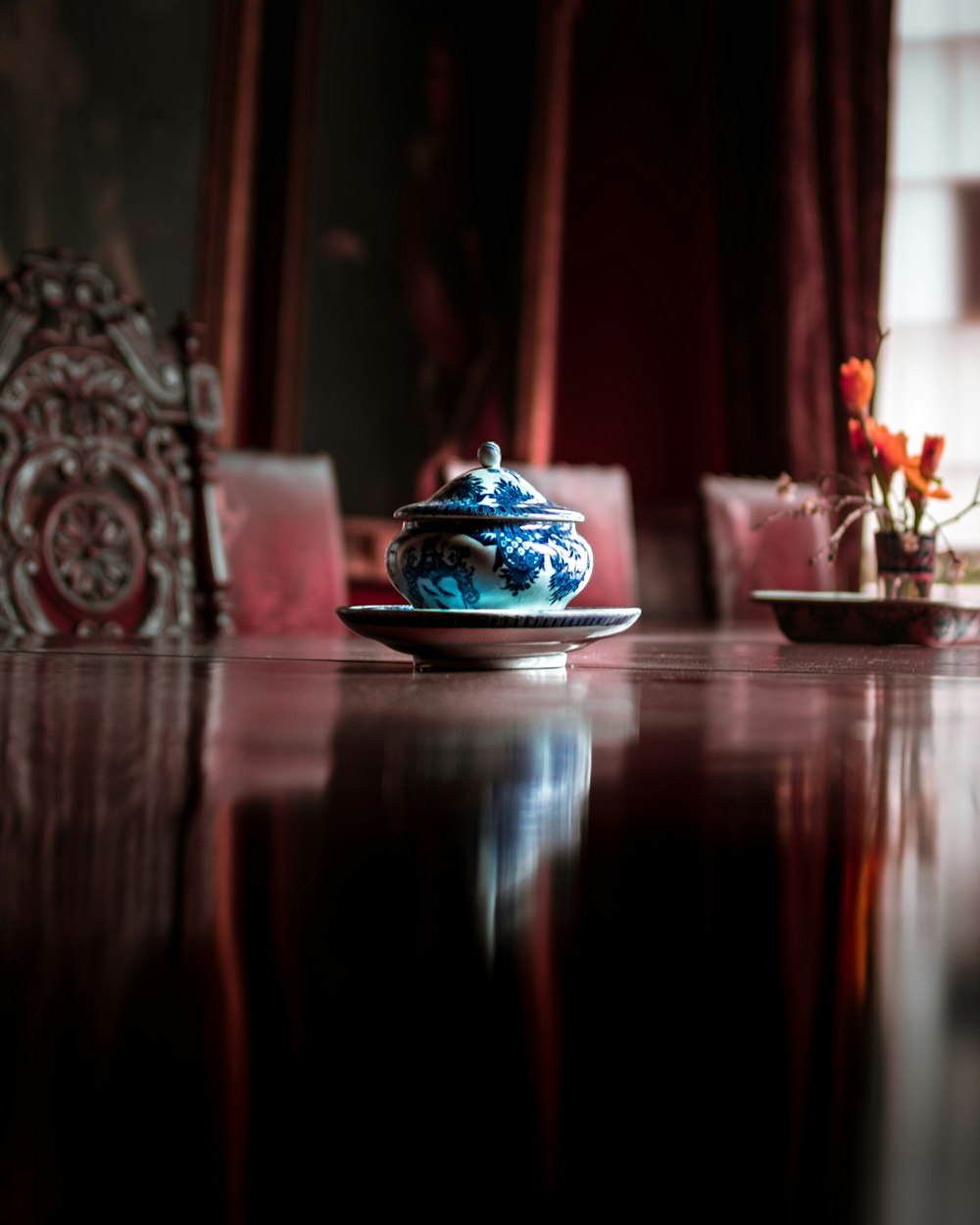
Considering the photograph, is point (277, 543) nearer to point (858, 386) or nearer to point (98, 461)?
point (98, 461)

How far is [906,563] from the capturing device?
138cm

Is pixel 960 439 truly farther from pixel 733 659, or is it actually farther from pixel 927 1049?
pixel 927 1049

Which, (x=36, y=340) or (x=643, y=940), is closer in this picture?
(x=643, y=940)

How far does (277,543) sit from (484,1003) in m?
1.98

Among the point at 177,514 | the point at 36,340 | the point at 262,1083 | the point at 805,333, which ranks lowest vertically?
the point at 262,1083

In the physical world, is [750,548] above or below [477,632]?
above

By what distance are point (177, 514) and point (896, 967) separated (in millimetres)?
1662

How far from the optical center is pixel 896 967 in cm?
19

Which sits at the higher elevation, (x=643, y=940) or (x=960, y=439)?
(x=960, y=439)

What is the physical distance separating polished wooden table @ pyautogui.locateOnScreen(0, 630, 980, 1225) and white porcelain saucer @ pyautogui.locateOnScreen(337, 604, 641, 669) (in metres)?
0.41

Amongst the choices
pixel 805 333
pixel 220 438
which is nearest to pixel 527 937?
pixel 220 438

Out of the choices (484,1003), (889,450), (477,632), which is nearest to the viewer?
(484,1003)

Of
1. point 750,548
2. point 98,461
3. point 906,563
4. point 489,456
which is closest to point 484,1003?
point 489,456

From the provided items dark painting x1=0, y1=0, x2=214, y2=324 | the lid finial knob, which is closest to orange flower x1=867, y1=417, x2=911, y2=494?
the lid finial knob
